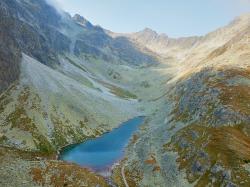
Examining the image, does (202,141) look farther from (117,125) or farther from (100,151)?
(117,125)

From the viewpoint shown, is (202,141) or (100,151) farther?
(100,151)

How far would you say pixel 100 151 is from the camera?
324 feet

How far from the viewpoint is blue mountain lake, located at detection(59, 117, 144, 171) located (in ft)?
286

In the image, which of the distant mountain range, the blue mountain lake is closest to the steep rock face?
the distant mountain range

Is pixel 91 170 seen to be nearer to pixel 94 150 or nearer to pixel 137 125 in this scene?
pixel 94 150

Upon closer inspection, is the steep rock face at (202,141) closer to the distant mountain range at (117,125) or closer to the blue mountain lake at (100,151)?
the distant mountain range at (117,125)

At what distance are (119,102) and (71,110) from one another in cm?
5144

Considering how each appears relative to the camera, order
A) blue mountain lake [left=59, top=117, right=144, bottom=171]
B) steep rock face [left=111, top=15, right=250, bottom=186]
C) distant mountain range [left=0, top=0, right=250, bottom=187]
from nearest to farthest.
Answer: distant mountain range [left=0, top=0, right=250, bottom=187]
steep rock face [left=111, top=15, right=250, bottom=186]
blue mountain lake [left=59, top=117, right=144, bottom=171]

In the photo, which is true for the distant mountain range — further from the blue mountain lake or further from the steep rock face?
the blue mountain lake

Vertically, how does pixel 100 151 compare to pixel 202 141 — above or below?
below

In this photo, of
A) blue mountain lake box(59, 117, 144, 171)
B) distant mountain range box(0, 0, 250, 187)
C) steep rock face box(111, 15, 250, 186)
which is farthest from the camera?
blue mountain lake box(59, 117, 144, 171)

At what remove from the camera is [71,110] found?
116 m

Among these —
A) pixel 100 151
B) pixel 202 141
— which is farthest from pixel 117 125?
pixel 202 141

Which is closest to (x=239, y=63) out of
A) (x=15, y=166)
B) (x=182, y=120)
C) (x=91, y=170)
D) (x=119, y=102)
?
(x=182, y=120)
